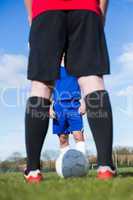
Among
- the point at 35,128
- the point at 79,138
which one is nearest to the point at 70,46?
the point at 35,128

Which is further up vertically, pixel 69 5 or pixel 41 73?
pixel 69 5

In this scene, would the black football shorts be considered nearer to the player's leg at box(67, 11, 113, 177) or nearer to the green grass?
the player's leg at box(67, 11, 113, 177)

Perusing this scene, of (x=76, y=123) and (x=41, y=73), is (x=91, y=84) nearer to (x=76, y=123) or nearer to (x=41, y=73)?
(x=41, y=73)

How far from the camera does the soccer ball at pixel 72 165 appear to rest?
514 cm

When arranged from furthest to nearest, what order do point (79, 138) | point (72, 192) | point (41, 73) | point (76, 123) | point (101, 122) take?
point (76, 123)
point (79, 138)
point (41, 73)
point (101, 122)
point (72, 192)

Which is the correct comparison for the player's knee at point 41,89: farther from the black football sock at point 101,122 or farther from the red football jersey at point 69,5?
the red football jersey at point 69,5

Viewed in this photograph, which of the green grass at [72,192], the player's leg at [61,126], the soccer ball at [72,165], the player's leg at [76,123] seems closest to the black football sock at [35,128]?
the soccer ball at [72,165]

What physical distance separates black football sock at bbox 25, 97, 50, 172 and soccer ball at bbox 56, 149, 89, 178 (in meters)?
0.78

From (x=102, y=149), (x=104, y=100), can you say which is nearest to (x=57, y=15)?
(x=104, y=100)

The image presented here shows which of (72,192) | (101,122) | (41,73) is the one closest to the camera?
(72,192)

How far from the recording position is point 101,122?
168 inches

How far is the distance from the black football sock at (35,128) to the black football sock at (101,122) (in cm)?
39

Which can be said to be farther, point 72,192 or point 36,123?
point 36,123

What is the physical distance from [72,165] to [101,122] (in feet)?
3.27
